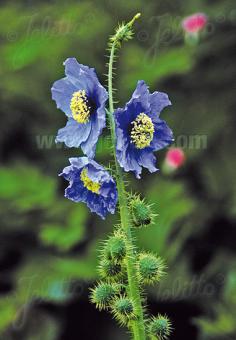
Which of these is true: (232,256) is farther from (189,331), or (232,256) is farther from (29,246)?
(29,246)

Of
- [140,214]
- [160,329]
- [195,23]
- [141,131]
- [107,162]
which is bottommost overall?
[160,329]

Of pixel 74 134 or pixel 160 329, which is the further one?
pixel 74 134

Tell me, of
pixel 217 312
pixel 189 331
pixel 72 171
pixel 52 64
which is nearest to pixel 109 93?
pixel 72 171

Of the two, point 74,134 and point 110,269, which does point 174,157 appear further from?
point 110,269

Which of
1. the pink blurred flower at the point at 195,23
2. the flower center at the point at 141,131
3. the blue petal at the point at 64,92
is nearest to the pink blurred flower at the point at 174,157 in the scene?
the pink blurred flower at the point at 195,23

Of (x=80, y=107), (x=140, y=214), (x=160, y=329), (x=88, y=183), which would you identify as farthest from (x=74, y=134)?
(x=160, y=329)

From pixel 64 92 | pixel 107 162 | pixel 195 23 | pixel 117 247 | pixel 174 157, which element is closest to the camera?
pixel 117 247

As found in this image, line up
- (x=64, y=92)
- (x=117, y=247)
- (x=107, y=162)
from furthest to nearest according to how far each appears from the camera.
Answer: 1. (x=107, y=162)
2. (x=64, y=92)
3. (x=117, y=247)
